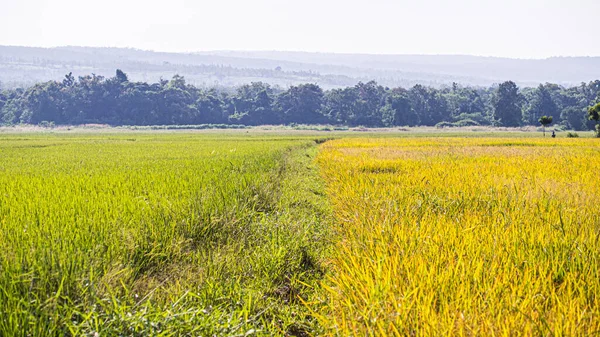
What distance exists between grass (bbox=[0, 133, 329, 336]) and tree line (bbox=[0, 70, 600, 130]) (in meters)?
80.9

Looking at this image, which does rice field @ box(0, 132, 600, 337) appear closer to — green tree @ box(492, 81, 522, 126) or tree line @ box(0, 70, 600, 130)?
tree line @ box(0, 70, 600, 130)

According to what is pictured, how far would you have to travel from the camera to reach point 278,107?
91.1m

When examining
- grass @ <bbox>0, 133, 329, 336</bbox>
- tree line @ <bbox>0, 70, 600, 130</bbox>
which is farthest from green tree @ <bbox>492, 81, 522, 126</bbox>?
grass @ <bbox>0, 133, 329, 336</bbox>

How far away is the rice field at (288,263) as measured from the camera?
2607mm

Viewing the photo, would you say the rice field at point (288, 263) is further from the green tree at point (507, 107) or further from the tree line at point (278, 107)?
the green tree at point (507, 107)

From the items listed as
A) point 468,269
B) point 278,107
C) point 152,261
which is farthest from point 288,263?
point 278,107

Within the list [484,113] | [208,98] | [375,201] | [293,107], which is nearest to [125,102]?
[208,98]

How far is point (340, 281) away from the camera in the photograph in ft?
11.4

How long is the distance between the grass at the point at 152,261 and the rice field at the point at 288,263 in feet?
0.05

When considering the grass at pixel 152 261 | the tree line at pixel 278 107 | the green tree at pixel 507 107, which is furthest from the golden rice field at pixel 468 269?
the green tree at pixel 507 107

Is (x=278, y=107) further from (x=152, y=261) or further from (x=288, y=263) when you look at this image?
(x=152, y=261)

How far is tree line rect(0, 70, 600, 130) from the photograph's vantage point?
8519 cm

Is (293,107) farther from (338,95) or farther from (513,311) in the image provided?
(513,311)

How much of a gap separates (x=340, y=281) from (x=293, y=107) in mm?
87600
